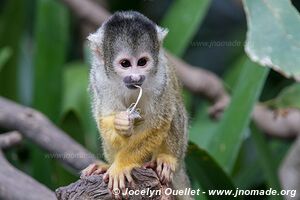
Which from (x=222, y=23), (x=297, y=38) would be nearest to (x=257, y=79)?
(x=297, y=38)

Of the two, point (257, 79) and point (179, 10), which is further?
point (179, 10)

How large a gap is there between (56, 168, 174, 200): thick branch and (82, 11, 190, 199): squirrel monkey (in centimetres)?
20

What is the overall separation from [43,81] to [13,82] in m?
0.61

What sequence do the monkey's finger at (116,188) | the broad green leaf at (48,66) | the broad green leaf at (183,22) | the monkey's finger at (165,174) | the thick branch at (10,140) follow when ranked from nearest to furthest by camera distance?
the monkey's finger at (116,188)
the monkey's finger at (165,174)
the thick branch at (10,140)
the broad green leaf at (48,66)
the broad green leaf at (183,22)

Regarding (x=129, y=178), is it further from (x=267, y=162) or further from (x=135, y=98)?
(x=267, y=162)

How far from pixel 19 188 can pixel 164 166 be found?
0.52m

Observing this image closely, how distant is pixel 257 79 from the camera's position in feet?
10.2

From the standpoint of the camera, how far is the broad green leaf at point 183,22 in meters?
3.86

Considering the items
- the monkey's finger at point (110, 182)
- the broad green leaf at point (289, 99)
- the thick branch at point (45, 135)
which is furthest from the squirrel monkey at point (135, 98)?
the broad green leaf at point (289, 99)

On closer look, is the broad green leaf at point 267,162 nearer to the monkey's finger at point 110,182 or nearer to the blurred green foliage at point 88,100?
the blurred green foliage at point 88,100

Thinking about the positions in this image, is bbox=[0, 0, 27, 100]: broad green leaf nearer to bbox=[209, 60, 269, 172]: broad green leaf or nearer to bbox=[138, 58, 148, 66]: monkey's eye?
bbox=[209, 60, 269, 172]: broad green leaf

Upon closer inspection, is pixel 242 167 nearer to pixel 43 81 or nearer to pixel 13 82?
pixel 43 81

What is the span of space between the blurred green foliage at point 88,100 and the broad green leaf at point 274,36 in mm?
774

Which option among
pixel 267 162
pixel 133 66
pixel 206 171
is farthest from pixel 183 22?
pixel 133 66
